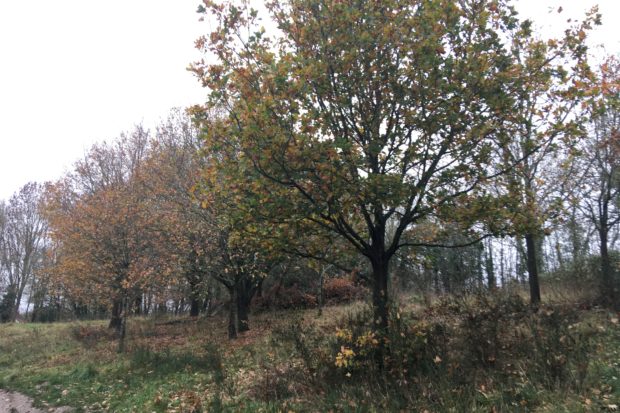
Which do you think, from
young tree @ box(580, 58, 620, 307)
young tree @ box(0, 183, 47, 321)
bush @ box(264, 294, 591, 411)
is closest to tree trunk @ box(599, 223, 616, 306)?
young tree @ box(580, 58, 620, 307)

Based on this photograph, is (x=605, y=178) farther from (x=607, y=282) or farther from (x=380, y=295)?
(x=380, y=295)

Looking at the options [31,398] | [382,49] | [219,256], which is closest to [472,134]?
[382,49]

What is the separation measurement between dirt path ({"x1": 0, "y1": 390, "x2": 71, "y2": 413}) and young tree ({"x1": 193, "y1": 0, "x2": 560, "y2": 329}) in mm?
6118

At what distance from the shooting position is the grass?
17.4ft

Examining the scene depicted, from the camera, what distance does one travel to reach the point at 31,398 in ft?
31.9

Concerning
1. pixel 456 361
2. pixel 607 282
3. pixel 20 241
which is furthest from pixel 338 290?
pixel 20 241

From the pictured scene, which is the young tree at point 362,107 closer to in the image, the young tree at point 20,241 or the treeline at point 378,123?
the treeline at point 378,123

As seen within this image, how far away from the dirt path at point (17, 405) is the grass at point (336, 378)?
25cm

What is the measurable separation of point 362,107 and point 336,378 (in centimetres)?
443

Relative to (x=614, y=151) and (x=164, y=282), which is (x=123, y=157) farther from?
(x=614, y=151)

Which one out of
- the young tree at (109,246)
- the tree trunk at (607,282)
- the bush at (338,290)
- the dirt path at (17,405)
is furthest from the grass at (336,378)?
the bush at (338,290)

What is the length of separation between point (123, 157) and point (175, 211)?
37.5 feet

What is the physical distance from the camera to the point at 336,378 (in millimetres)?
6781

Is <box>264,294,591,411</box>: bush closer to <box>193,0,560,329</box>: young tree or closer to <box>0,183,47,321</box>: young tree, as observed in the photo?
<box>193,0,560,329</box>: young tree
